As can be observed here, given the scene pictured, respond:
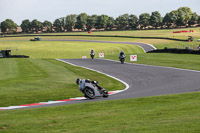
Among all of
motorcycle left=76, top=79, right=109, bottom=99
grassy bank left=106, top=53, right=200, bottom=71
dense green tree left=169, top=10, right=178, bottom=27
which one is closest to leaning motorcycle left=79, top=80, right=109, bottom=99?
motorcycle left=76, top=79, right=109, bottom=99

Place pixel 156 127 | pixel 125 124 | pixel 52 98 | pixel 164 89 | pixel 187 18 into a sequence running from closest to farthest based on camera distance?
pixel 156 127 → pixel 125 124 → pixel 52 98 → pixel 164 89 → pixel 187 18

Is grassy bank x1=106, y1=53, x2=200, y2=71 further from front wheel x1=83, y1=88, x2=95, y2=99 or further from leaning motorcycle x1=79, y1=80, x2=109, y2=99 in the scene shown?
front wheel x1=83, y1=88, x2=95, y2=99

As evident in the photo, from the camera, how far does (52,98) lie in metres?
15.5

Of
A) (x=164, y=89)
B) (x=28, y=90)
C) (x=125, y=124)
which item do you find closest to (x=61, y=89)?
(x=28, y=90)

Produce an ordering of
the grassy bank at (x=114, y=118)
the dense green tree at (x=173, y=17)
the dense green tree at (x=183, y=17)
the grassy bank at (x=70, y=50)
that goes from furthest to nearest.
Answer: the dense green tree at (x=173, y=17)
the dense green tree at (x=183, y=17)
the grassy bank at (x=70, y=50)
the grassy bank at (x=114, y=118)

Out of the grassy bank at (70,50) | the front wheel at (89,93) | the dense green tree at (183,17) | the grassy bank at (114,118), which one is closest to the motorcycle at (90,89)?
the front wheel at (89,93)

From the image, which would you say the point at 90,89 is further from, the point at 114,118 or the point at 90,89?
the point at 114,118

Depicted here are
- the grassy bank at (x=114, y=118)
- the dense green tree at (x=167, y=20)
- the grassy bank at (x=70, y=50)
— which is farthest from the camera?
the dense green tree at (x=167, y=20)

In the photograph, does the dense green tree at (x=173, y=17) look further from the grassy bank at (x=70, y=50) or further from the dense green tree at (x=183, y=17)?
the grassy bank at (x=70, y=50)

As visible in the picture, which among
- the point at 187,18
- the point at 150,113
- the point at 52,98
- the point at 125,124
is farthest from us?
the point at 187,18

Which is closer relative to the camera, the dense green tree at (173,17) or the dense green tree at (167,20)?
the dense green tree at (173,17)

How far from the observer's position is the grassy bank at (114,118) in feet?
26.1

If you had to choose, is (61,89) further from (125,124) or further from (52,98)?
(125,124)

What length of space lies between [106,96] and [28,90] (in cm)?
475
